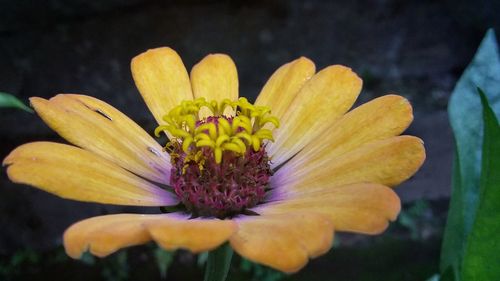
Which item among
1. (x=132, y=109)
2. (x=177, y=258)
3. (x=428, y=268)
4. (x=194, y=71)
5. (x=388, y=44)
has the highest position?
(x=194, y=71)

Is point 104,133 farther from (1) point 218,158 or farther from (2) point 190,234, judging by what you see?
(2) point 190,234

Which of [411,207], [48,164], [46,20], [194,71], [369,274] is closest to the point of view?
[48,164]

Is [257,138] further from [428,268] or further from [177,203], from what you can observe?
[428,268]

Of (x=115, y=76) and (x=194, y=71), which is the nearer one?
(x=194, y=71)

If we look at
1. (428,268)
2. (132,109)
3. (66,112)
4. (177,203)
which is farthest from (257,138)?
(428,268)

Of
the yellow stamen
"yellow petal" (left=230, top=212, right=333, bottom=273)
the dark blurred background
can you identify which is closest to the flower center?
the yellow stamen

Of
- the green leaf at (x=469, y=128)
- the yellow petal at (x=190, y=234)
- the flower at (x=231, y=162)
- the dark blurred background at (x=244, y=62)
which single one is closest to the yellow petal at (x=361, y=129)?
the flower at (x=231, y=162)

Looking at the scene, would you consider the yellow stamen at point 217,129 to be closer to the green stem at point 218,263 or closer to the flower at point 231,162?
the flower at point 231,162
